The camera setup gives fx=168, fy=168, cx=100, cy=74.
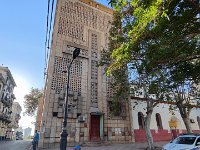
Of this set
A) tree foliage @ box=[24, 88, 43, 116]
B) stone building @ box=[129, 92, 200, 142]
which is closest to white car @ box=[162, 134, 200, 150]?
stone building @ box=[129, 92, 200, 142]

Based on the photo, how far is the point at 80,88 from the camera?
1906 centimetres

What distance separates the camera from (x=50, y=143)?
15.6 metres

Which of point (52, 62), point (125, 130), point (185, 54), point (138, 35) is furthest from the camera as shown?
point (125, 130)

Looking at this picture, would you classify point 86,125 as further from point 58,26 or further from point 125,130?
point 58,26

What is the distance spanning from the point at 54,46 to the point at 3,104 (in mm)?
26166

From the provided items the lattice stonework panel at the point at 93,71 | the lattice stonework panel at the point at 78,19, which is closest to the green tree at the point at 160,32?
the lattice stonework panel at the point at 93,71

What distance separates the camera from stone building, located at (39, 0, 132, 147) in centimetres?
1666

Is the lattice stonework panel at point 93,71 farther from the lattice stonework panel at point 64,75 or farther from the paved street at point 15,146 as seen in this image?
the paved street at point 15,146

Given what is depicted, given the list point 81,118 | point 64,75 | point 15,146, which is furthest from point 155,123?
point 15,146

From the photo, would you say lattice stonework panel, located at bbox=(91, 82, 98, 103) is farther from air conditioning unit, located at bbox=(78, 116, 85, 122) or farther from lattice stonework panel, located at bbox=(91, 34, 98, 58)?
lattice stonework panel, located at bbox=(91, 34, 98, 58)

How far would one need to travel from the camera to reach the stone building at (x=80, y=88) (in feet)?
54.6

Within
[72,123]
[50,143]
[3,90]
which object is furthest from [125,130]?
[3,90]

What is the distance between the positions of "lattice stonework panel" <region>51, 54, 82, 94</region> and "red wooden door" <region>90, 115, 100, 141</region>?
139 inches

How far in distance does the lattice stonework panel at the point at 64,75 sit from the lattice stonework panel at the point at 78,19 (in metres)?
3.73
